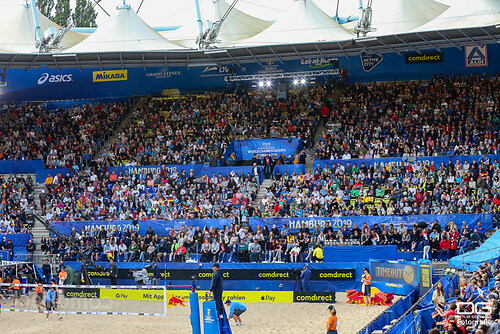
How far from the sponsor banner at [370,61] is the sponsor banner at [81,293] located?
26.1 meters

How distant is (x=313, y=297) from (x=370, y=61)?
23185mm

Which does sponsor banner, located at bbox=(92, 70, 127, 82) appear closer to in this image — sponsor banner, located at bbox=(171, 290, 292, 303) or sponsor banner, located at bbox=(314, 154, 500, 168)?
sponsor banner, located at bbox=(314, 154, 500, 168)

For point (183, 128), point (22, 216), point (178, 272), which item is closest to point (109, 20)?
point (183, 128)

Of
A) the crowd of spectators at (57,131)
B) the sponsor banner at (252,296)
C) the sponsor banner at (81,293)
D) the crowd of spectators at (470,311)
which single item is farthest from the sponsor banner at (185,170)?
the crowd of spectators at (470,311)

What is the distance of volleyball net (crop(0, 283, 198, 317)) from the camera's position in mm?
24922

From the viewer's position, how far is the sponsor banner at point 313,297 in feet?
85.1

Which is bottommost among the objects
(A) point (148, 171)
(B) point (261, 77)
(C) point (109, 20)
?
(A) point (148, 171)

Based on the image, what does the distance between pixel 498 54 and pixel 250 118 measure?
16.2 meters

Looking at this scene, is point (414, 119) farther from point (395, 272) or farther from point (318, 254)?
point (395, 272)

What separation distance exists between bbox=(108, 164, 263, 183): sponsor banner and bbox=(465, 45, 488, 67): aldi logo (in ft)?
53.0

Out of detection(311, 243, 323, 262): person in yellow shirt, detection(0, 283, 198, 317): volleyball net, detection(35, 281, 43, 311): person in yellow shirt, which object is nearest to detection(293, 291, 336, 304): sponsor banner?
detection(311, 243, 323, 262): person in yellow shirt

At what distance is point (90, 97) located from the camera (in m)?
49.5

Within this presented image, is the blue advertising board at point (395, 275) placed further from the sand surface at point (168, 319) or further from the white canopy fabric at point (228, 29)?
the white canopy fabric at point (228, 29)

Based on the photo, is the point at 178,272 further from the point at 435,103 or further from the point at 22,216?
the point at 435,103
